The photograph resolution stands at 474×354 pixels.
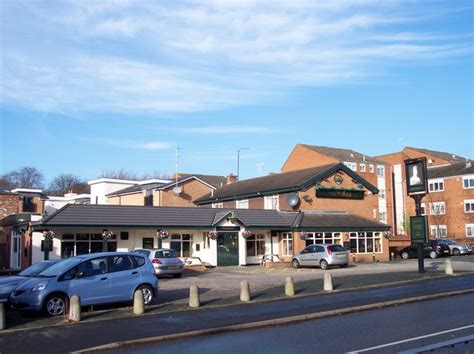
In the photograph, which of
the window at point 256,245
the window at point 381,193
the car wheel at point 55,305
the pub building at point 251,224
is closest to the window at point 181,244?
the pub building at point 251,224

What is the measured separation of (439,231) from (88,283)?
55945 mm

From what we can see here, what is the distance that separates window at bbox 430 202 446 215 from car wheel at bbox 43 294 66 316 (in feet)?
183

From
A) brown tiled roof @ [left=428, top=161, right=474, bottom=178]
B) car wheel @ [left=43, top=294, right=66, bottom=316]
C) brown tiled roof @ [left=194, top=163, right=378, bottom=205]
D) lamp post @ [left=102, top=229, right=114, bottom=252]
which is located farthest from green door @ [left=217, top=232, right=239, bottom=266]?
brown tiled roof @ [left=428, top=161, right=474, bottom=178]

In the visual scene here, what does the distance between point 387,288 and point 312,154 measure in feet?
156

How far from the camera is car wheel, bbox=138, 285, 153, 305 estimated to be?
15828 millimetres

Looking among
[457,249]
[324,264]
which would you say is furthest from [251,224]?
[457,249]

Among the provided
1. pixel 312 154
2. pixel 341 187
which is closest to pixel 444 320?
pixel 341 187

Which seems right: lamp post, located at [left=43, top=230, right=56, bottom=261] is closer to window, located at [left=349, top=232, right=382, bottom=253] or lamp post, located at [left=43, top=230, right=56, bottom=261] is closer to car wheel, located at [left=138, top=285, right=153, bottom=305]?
car wheel, located at [left=138, top=285, right=153, bottom=305]

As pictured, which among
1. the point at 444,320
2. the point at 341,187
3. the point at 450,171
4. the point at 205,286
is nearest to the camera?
the point at 444,320

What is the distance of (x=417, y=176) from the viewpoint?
25.0 meters

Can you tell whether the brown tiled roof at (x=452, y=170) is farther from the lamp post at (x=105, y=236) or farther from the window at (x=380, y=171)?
the lamp post at (x=105, y=236)

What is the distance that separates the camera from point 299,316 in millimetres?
13141

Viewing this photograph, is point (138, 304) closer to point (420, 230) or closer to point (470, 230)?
point (420, 230)

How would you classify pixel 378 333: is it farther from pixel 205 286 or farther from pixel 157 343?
pixel 205 286
